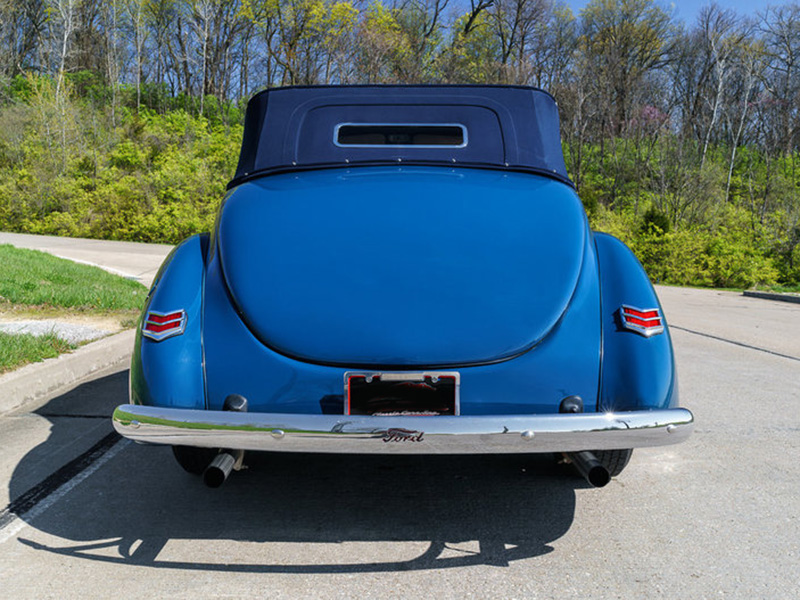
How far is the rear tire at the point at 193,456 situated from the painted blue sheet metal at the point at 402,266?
2.84 feet

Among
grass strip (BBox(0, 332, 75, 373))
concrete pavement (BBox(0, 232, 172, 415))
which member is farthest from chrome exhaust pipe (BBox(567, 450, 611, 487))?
grass strip (BBox(0, 332, 75, 373))

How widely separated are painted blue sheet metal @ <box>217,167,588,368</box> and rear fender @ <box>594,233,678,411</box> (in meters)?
0.21

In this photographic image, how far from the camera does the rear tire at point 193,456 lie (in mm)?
3406

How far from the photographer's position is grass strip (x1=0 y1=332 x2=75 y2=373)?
5301 millimetres

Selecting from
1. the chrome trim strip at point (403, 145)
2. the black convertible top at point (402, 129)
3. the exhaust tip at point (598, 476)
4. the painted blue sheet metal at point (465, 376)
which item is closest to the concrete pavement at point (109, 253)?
the black convertible top at point (402, 129)

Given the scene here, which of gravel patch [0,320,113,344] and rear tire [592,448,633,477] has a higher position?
rear tire [592,448,633,477]

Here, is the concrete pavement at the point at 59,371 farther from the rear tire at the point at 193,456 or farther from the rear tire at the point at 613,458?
the rear tire at the point at 613,458

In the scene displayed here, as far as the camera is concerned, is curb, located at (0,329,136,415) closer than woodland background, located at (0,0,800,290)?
Yes

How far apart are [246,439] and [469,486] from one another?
1387mm

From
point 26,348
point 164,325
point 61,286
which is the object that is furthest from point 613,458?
point 61,286

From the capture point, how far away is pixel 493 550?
2.85 metres

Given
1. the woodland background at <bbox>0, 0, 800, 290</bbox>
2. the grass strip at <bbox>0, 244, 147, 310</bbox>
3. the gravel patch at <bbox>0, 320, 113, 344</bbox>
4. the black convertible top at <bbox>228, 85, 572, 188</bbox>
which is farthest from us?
the woodland background at <bbox>0, 0, 800, 290</bbox>

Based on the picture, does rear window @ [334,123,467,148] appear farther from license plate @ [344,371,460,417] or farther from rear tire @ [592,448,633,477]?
rear tire @ [592,448,633,477]

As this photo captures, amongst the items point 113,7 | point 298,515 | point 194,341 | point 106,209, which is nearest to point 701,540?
point 298,515
